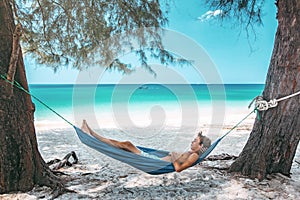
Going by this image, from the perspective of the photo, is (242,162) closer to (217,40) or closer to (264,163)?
(264,163)

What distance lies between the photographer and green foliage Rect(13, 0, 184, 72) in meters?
2.21

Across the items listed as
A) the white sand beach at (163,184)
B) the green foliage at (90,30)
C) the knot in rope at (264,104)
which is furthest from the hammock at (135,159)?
the green foliage at (90,30)

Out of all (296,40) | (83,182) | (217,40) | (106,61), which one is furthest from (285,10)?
(217,40)

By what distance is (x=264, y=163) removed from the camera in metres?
1.74

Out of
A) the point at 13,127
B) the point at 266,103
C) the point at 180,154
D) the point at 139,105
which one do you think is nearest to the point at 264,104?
the point at 266,103

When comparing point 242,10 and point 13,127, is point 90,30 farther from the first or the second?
point 242,10

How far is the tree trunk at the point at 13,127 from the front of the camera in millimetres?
Answer: 1442

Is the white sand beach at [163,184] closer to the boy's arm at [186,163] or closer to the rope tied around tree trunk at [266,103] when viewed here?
the boy's arm at [186,163]

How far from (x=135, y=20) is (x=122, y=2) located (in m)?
0.19

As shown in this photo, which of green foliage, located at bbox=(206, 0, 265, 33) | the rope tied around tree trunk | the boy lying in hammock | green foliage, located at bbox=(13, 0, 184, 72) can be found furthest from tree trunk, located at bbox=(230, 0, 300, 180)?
green foliage, located at bbox=(13, 0, 184, 72)

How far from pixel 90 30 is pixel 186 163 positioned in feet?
4.72

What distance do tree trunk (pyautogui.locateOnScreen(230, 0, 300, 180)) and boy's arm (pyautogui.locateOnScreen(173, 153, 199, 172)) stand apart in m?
0.47

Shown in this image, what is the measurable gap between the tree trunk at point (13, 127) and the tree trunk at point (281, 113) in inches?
54.7

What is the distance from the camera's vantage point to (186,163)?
1510 mm
